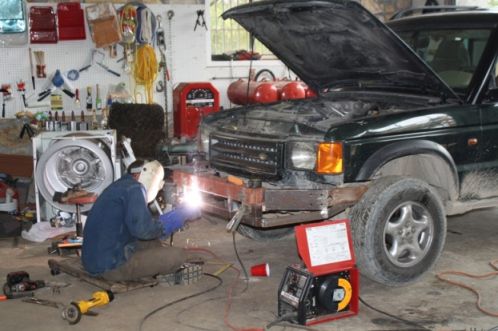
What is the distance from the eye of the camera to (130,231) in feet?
A: 15.8

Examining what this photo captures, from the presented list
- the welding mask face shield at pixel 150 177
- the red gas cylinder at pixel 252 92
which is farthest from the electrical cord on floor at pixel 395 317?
the red gas cylinder at pixel 252 92

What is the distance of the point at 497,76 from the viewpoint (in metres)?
5.30

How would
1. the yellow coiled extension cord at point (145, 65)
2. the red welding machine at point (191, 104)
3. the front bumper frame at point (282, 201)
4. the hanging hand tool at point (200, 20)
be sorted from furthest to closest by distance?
the hanging hand tool at point (200, 20), the red welding machine at point (191, 104), the yellow coiled extension cord at point (145, 65), the front bumper frame at point (282, 201)

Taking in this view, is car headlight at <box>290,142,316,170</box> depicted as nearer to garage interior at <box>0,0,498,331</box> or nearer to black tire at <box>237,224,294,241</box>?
garage interior at <box>0,0,498,331</box>

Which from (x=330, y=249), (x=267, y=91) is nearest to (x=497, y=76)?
(x=330, y=249)

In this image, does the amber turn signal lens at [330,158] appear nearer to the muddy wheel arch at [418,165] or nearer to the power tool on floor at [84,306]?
the muddy wheel arch at [418,165]

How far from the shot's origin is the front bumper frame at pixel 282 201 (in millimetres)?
4602

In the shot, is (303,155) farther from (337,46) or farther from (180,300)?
(180,300)

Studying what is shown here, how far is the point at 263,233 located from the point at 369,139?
67.8 inches

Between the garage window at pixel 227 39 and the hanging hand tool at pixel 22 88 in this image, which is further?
the garage window at pixel 227 39

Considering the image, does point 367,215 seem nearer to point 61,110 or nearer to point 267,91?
point 267,91

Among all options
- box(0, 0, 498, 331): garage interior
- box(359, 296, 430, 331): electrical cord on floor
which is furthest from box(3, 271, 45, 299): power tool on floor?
box(359, 296, 430, 331): electrical cord on floor

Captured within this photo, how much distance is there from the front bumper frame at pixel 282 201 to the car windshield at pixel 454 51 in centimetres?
144

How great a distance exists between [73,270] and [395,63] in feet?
9.62
